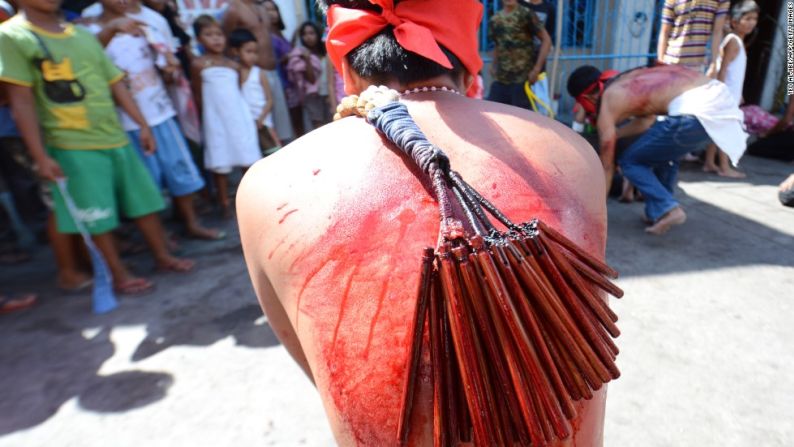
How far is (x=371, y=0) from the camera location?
87cm

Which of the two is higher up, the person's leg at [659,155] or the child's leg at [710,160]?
the person's leg at [659,155]

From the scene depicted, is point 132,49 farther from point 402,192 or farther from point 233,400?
point 402,192

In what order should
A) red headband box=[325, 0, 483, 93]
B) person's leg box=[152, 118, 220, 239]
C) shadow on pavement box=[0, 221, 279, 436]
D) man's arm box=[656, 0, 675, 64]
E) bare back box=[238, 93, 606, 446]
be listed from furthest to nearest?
man's arm box=[656, 0, 675, 64]
person's leg box=[152, 118, 220, 239]
shadow on pavement box=[0, 221, 279, 436]
red headband box=[325, 0, 483, 93]
bare back box=[238, 93, 606, 446]

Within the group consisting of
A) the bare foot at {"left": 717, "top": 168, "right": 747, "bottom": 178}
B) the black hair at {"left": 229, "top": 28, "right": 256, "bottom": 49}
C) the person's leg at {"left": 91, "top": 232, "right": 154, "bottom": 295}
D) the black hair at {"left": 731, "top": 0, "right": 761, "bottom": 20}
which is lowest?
the bare foot at {"left": 717, "top": 168, "right": 747, "bottom": 178}

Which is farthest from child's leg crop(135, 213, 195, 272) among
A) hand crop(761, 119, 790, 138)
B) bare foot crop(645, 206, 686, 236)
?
hand crop(761, 119, 790, 138)

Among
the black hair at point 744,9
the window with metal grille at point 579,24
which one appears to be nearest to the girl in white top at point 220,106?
the black hair at point 744,9

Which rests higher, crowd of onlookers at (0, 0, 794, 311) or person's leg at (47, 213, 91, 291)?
crowd of onlookers at (0, 0, 794, 311)

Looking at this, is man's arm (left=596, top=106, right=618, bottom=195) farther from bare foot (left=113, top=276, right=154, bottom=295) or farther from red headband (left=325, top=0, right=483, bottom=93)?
bare foot (left=113, top=276, right=154, bottom=295)

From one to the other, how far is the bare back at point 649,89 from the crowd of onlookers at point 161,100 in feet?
2.12

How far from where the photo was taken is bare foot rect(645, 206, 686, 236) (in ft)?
10.5

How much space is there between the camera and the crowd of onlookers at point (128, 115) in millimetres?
2404

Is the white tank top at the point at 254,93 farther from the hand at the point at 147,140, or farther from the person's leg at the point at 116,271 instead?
the person's leg at the point at 116,271

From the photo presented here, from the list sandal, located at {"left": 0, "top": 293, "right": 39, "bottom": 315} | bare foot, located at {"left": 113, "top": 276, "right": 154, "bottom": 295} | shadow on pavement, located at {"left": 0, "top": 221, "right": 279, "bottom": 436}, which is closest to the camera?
shadow on pavement, located at {"left": 0, "top": 221, "right": 279, "bottom": 436}

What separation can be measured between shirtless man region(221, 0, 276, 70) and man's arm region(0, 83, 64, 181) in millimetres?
2053
